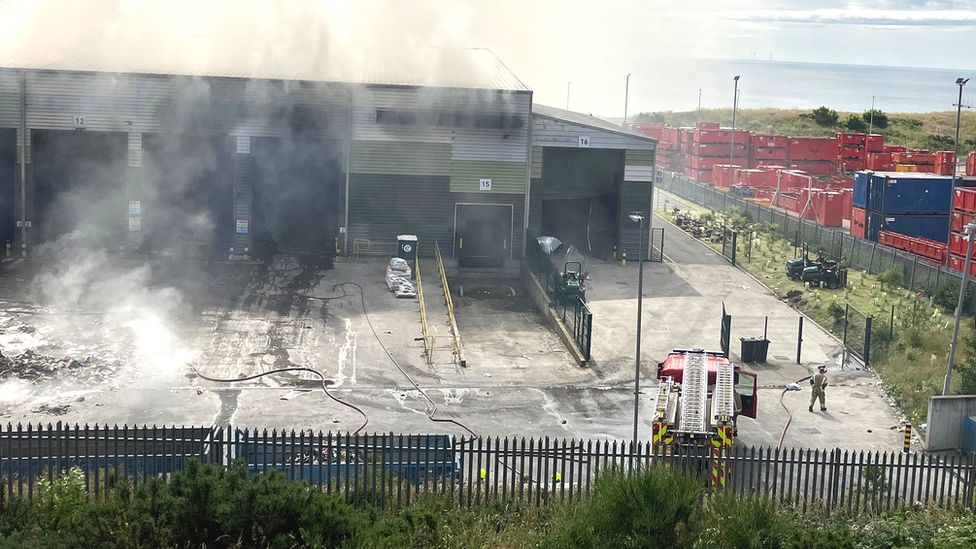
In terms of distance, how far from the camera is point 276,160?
3584cm

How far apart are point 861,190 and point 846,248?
4333 mm

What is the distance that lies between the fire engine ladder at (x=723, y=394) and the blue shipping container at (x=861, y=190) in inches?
886

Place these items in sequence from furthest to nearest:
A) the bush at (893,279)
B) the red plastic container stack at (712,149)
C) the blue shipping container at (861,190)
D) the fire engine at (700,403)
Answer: the red plastic container stack at (712,149) < the blue shipping container at (861,190) < the bush at (893,279) < the fire engine at (700,403)

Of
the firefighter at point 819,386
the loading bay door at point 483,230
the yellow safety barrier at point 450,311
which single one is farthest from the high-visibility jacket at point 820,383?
the loading bay door at point 483,230

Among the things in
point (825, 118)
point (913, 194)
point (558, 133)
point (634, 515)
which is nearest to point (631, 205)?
point (558, 133)

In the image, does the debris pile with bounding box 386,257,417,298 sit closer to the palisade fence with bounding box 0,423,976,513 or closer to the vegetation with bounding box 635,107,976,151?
the palisade fence with bounding box 0,423,976,513

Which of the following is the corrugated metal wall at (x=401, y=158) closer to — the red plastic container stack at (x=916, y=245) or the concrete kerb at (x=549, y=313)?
the concrete kerb at (x=549, y=313)

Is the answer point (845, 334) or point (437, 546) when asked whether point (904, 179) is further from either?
point (437, 546)

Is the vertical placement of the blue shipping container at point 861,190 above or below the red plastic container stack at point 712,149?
below

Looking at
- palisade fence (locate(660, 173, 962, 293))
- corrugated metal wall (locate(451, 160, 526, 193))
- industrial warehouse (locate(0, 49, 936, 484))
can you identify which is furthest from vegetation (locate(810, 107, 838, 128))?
corrugated metal wall (locate(451, 160, 526, 193))

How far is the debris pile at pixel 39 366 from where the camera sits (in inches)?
899

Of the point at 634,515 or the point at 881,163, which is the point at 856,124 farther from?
the point at 634,515

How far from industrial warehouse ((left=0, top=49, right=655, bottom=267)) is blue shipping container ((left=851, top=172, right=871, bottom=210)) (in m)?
8.81

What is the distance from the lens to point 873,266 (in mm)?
35562
